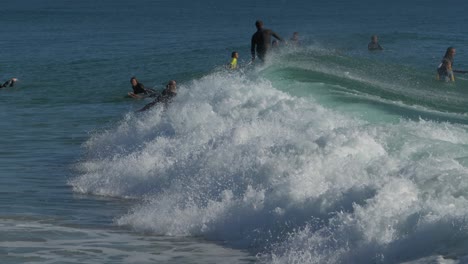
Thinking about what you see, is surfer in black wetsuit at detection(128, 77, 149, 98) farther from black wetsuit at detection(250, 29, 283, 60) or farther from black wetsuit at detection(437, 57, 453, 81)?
black wetsuit at detection(437, 57, 453, 81)

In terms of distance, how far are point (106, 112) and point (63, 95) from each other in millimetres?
4926

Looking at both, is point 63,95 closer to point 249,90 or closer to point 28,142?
point 28,142

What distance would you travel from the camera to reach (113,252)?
34.5ft

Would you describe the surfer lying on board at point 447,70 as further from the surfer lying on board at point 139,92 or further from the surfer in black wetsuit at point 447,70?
the surfer lying on board at point 139,92

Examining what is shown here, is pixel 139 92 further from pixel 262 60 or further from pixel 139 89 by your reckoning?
Answer: pixel 262 60

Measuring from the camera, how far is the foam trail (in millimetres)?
9195

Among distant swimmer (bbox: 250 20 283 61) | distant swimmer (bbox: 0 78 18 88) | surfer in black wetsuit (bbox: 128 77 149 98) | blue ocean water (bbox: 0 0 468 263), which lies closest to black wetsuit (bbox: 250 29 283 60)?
distant swimmer (bbox: 250 20 283 61)

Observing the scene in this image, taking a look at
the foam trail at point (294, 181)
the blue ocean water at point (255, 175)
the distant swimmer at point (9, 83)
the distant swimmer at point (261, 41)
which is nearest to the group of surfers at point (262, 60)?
the distant swimmer at point (261, 41)

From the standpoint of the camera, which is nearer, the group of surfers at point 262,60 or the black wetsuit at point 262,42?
the group of surfers at point 262,60

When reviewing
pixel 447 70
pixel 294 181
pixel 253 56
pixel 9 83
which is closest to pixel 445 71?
pixel 447 70

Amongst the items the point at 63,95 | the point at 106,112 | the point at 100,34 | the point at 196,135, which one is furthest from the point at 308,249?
Answer: the point at 100,34

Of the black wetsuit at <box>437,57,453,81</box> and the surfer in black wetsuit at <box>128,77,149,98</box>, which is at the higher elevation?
the black wetsuit at <box>437,57,453,81</box>

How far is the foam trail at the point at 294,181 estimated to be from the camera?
9.20 metres

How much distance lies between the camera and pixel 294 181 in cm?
1106
